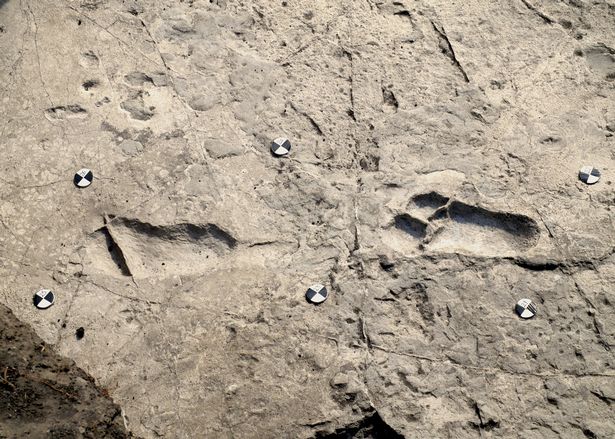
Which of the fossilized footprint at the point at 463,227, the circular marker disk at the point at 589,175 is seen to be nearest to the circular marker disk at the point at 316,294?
the fossilized footprint at the point at 463,227

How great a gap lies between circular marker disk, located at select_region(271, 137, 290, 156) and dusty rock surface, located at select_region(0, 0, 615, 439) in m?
0.03

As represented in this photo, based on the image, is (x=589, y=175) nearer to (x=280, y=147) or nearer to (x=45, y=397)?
(x=280, y=147)

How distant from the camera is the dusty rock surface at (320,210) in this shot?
2682 mm

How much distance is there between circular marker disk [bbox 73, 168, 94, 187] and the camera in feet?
9.76

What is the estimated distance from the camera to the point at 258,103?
315 cm

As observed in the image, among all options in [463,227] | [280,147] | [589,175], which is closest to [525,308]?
[463,227]

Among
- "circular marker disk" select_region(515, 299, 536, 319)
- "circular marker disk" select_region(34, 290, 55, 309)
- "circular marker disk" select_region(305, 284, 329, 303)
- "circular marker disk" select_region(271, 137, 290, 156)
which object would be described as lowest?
"circular marker disk" select_region(34, 290, 55, 309)

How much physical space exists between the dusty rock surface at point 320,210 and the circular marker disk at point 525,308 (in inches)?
1.2

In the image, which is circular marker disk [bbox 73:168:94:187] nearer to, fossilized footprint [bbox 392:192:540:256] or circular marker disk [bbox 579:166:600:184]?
fossilized footprint [bbox 392:192:540:256]

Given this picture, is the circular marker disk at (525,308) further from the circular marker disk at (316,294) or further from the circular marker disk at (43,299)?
the circular marker disk at (43,299)

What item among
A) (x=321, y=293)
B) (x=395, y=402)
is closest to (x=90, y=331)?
(x=321, y=293)

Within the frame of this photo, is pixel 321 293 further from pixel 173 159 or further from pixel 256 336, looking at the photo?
pixel 173 159

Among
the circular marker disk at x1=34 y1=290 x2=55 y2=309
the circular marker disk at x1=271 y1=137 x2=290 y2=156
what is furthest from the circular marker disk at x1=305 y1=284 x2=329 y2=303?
the circular marker disk at x1=34 y1=290 x2=55 y2=309

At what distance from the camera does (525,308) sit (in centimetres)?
277
